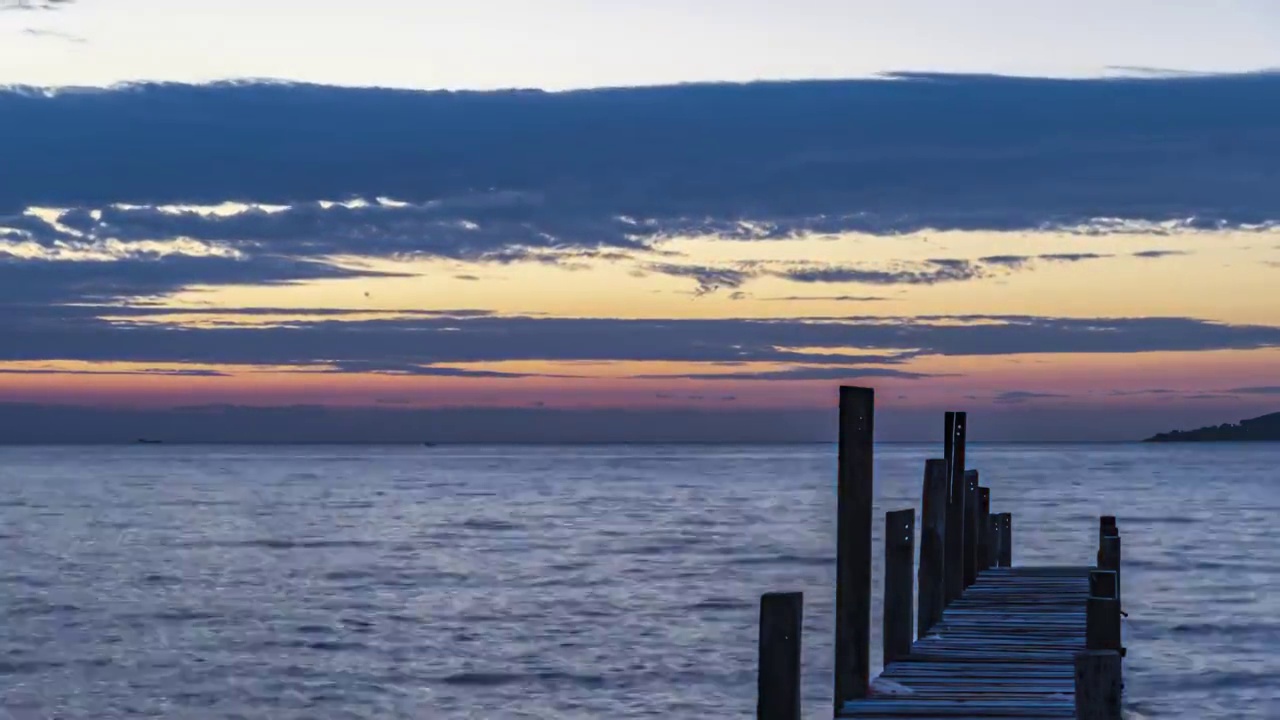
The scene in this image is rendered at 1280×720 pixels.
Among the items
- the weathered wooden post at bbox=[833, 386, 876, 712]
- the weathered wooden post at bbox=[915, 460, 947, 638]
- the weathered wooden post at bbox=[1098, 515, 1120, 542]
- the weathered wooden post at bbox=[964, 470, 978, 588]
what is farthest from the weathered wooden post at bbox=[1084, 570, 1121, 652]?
the weathered wooden post at bbox=[964, 470, 978, 588]

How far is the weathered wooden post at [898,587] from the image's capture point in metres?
14.9

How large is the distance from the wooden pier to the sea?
14.1 ft

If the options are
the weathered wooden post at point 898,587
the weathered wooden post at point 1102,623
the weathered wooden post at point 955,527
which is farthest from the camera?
the weathered wooden post at point 955,527

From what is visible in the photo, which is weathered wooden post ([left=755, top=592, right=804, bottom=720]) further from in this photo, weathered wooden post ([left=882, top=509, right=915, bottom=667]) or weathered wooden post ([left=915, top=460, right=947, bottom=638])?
weathered wooden post ([left=915, top=460, right=947, bottom=638])

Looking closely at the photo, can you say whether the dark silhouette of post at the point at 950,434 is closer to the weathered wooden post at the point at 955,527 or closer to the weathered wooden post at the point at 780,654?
the weathered wooden post at the point at 955,527

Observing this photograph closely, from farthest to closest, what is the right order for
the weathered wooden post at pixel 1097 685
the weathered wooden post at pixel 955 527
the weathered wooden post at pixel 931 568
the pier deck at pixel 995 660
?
1. the weathered wooden post at pixel 955 527
2. the weathered wooden post at pixel 931 568
3. the pier deck at pixel 995 660
4. the weathered wooden post at pixel 1097 685

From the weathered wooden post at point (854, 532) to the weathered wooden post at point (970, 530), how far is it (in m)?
8.11

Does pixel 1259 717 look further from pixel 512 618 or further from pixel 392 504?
pixel 392 504

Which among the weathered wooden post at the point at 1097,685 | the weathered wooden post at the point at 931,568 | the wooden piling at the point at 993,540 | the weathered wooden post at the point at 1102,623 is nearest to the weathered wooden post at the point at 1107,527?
the weathered wooden post at the point at 931,568

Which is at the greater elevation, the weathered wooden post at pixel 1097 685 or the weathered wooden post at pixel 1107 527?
the weathered wooden post at pixel 1097 685

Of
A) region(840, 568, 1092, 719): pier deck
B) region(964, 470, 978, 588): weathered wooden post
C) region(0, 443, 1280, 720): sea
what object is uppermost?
region(964, 470, 978, 588): weathered wooden post

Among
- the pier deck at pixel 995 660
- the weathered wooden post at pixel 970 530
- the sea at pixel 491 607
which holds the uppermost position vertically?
Answer: the weathered wooden post at pixel 970 530

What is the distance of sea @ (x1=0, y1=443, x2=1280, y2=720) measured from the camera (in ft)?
73.2

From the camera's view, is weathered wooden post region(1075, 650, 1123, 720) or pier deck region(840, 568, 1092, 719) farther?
pier deck region(840, 568, 1092, 719)
